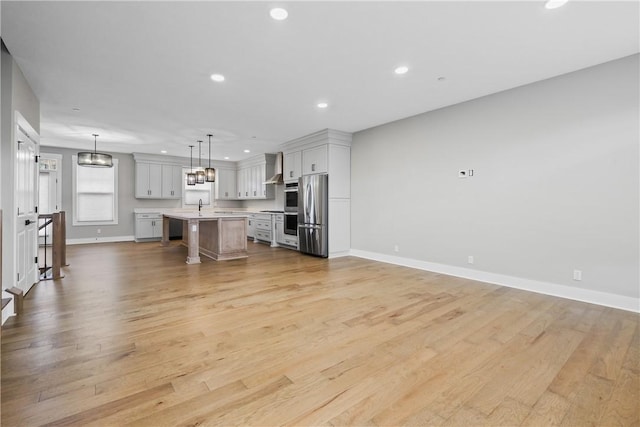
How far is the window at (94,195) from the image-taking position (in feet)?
26.4

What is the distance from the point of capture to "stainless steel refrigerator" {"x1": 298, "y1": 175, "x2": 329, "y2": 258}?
6188 millimetres

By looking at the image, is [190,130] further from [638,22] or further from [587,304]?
[587,304]

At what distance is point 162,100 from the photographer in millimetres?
4367

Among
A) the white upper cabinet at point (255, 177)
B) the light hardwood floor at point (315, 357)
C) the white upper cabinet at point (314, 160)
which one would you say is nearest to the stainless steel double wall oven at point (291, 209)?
the white upper cabinet at point (314, 160)

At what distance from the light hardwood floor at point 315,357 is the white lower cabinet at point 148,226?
485 cm

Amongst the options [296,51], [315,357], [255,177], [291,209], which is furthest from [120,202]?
[315,357]

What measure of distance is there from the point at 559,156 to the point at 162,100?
5.36 metres

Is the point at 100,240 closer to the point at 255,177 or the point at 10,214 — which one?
the point at 255,177

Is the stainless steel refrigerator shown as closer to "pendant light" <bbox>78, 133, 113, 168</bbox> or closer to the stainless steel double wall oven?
the stainless steel double wall oven

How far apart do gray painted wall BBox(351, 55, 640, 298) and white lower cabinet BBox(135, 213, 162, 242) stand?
6.83 metres

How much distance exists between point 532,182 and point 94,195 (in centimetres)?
1006

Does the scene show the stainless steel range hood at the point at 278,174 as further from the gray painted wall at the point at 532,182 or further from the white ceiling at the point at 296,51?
the gray painted wall at the point at 532,182

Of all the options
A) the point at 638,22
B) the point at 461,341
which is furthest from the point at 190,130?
the point at 638,22

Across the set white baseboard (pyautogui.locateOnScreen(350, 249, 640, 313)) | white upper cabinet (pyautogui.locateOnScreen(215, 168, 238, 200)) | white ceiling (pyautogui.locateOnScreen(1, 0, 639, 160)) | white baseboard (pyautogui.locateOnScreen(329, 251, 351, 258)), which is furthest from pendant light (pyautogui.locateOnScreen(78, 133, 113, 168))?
white baseboard (pyautogui.locateOnScreen(350, 249, 640, 313))
